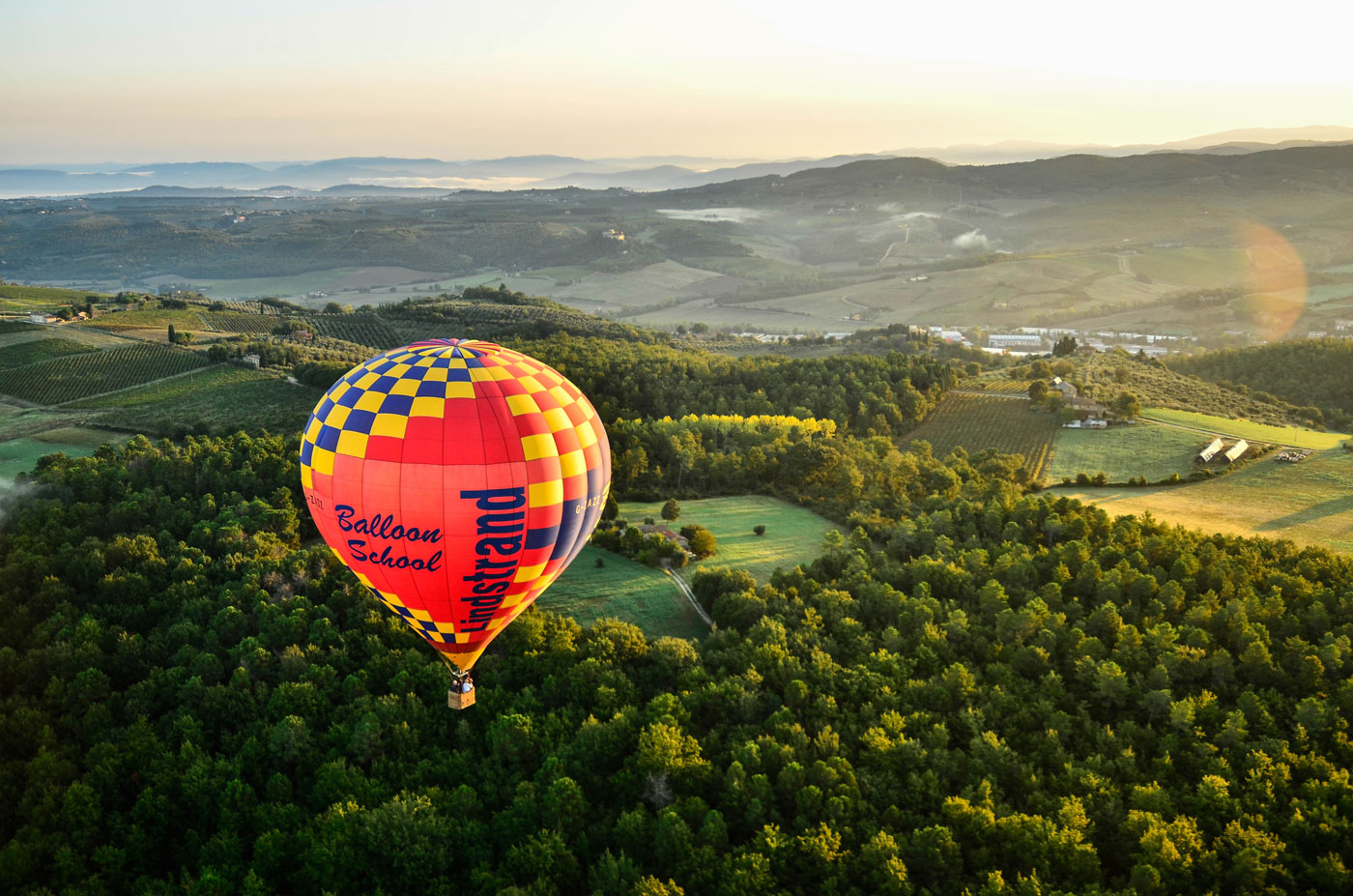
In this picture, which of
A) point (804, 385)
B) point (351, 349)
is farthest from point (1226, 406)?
point (351, 349)

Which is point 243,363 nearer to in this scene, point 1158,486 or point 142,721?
point 142,721

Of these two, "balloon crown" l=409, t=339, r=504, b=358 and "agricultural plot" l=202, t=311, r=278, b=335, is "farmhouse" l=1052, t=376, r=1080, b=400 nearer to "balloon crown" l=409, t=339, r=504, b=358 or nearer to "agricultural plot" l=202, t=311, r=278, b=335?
"balloon crown" l=409, t=339, r=504, b=358

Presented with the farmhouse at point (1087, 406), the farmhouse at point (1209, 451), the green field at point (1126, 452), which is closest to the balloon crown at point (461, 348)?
the green field at point (1126, 452)

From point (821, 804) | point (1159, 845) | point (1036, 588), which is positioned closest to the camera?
point (1159, 845)

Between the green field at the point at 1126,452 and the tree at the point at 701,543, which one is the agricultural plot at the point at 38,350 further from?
the green field at the point at 1126,452

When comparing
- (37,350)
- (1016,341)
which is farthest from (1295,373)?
(37,350)

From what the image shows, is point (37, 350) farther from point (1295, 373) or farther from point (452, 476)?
point (1295, 373)

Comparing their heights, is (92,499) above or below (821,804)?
above
